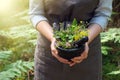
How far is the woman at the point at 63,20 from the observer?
207cm

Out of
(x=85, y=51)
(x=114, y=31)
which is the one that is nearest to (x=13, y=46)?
(x=114, y=31)

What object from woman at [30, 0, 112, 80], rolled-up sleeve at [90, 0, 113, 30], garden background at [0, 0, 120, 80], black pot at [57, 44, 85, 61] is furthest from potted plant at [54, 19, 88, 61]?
garden background at [0, 0, 120, 80]

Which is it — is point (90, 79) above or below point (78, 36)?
below

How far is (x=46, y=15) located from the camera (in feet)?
7.07

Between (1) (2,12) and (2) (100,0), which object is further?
(1) (2,12)

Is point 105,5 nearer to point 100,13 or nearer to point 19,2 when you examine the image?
point 100,13

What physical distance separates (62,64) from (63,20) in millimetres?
248

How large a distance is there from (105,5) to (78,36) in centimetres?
36

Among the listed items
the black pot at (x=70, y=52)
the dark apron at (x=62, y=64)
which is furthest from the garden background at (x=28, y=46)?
the black pot at (x=70, y=52)

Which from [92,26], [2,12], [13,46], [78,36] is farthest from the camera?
[2,12]

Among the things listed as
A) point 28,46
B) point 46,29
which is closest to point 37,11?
point 46,29

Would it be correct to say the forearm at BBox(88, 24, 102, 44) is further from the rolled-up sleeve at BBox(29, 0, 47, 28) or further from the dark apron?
the rolled-up sleeve at BBox(29, 0, 47, 28)

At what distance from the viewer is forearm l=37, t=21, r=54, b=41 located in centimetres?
204

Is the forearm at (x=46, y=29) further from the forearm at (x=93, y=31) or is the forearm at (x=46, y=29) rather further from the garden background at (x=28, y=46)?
the garden background at (x=28, y=46)
